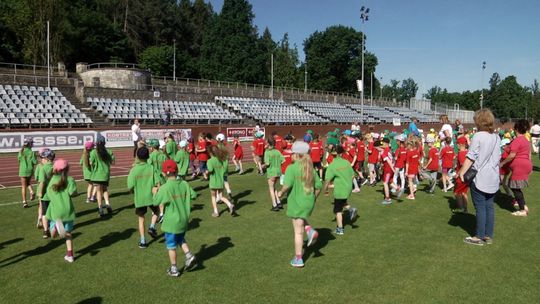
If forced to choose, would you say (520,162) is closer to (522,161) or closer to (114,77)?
(522,161)

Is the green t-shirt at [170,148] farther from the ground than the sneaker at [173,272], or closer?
farther from the ground

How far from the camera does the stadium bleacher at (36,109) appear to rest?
1004 inches

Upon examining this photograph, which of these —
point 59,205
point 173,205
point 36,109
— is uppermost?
point 36,109

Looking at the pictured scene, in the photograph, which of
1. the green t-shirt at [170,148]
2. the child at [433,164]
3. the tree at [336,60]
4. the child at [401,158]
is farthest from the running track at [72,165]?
the tree at [336,60]

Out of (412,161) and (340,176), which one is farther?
(412,161)

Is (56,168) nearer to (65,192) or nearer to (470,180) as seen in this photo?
(65,192)

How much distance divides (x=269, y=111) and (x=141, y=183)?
120 ft

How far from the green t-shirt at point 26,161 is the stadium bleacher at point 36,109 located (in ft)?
54.9

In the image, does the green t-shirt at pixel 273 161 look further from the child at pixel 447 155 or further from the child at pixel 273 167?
the child at pixel 447 155

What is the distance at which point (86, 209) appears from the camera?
35.1 ft

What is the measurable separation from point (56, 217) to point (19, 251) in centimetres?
164

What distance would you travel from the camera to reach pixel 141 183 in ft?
25.0

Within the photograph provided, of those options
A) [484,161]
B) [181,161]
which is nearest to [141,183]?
[181,161]

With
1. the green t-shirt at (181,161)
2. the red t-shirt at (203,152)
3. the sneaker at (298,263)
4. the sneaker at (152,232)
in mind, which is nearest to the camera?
the sneaker at (298,263)
